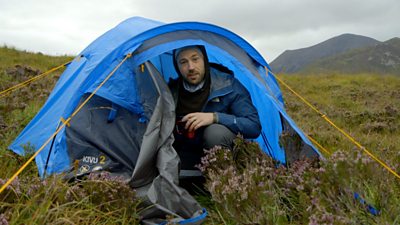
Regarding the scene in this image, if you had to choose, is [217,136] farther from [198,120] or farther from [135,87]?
[135,87]

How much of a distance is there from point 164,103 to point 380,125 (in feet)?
15.3

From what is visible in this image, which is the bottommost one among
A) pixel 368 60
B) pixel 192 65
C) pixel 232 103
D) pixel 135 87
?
pixel 232 103

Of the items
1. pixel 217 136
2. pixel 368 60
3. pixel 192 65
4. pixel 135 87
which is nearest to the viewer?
pixel 217 136

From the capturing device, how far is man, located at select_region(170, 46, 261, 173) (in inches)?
170

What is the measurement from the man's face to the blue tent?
183 mm

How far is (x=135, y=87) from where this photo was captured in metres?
4.64

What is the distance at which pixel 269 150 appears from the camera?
5.11 meters

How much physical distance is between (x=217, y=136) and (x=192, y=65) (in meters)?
0.91

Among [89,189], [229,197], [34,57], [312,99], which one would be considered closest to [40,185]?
[89,189]

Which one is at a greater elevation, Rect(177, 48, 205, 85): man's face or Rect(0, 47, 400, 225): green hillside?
Rect(177, 48, 205, 85): man's face

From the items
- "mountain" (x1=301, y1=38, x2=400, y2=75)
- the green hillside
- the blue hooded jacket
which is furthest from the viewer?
"mountain" (x1=301, y1=38, x2=400, y2=75)

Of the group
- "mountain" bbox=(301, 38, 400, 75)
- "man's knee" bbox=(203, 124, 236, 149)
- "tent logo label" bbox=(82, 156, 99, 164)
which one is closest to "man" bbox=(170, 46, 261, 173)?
"man's knee" bbox=(203, 124, 236, 149)

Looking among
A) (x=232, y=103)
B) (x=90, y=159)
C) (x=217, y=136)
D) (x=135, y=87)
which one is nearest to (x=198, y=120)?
(x=217, y=136)

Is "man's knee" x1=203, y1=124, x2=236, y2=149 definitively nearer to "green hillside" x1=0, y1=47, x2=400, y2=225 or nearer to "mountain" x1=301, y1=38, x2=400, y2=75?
"green hillside" x1=0, y1=47, x2=400, y2=225
